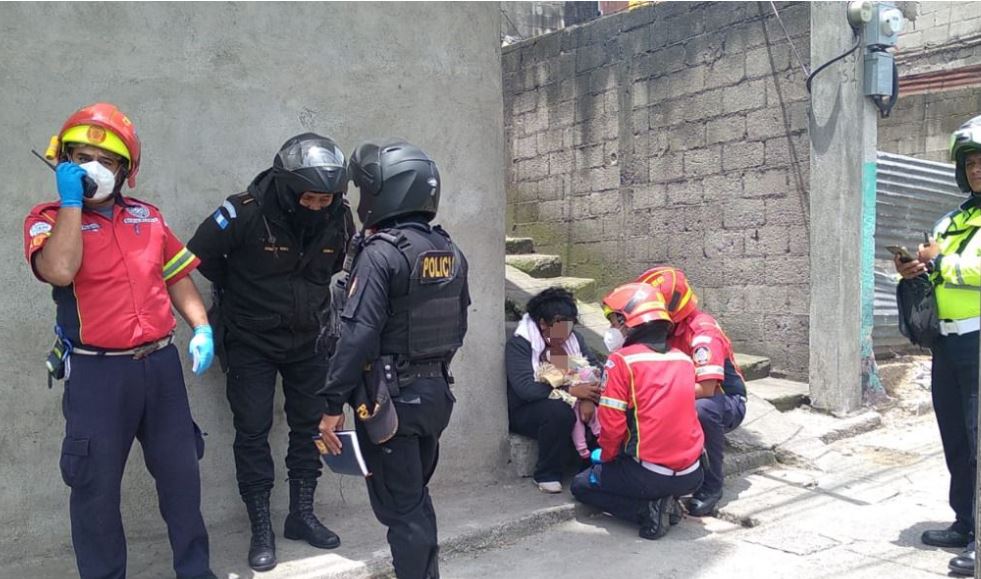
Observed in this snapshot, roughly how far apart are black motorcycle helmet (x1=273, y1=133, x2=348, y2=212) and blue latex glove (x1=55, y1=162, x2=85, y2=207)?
84 centimetres

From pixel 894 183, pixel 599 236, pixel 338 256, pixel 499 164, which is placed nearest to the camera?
pixel 338 256

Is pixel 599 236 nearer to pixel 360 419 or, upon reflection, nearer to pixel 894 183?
pixel 894 183

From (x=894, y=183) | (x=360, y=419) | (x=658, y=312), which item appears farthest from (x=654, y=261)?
(x=360, y=419)

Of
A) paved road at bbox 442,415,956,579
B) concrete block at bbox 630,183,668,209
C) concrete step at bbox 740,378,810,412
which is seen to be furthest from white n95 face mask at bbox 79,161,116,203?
concrete block at bbox 630,183,668,209

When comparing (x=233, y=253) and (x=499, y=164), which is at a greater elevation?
(x=499, y=164)

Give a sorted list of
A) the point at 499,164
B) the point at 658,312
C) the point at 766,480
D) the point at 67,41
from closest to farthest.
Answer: the point at 67,41 → the point at 658,312 → the point at 499,164 → the point at 766,480

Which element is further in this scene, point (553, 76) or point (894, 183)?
point (553, 76)

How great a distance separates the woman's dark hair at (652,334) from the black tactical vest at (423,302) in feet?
4.73

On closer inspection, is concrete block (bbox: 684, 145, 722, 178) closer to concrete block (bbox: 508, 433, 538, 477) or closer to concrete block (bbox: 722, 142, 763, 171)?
concrete block (bbox: 722, 142, 763, 171)

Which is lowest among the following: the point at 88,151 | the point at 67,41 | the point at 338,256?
the point at 338,256

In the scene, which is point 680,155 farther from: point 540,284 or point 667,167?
point 540,284

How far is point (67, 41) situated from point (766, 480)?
464 cm

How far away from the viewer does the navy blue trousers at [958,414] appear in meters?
3.95

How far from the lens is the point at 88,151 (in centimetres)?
311
